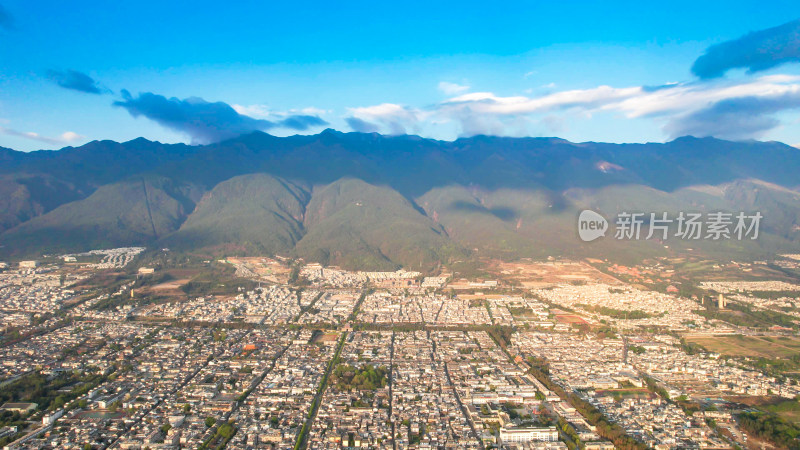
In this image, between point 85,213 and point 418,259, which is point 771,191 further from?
point 85,213

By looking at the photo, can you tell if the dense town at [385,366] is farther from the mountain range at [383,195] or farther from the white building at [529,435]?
the mountain range at [383,195]

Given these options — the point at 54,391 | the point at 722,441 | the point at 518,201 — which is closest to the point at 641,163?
the point at 518,201

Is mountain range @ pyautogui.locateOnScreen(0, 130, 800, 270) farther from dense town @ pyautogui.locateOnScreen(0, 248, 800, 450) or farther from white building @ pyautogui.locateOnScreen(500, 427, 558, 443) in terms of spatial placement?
white building @ pyautogui.locateOnScreen(500, 427, 558, 443)

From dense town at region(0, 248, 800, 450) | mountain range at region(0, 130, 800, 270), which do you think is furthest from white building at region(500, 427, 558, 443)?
mountain range at region(0, 130, 800, 270)

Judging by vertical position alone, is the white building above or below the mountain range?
below

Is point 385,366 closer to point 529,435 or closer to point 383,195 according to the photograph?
point 529,435

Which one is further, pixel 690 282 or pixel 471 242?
pixel 471 242

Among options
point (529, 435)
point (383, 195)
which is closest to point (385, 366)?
point (529, 435)
